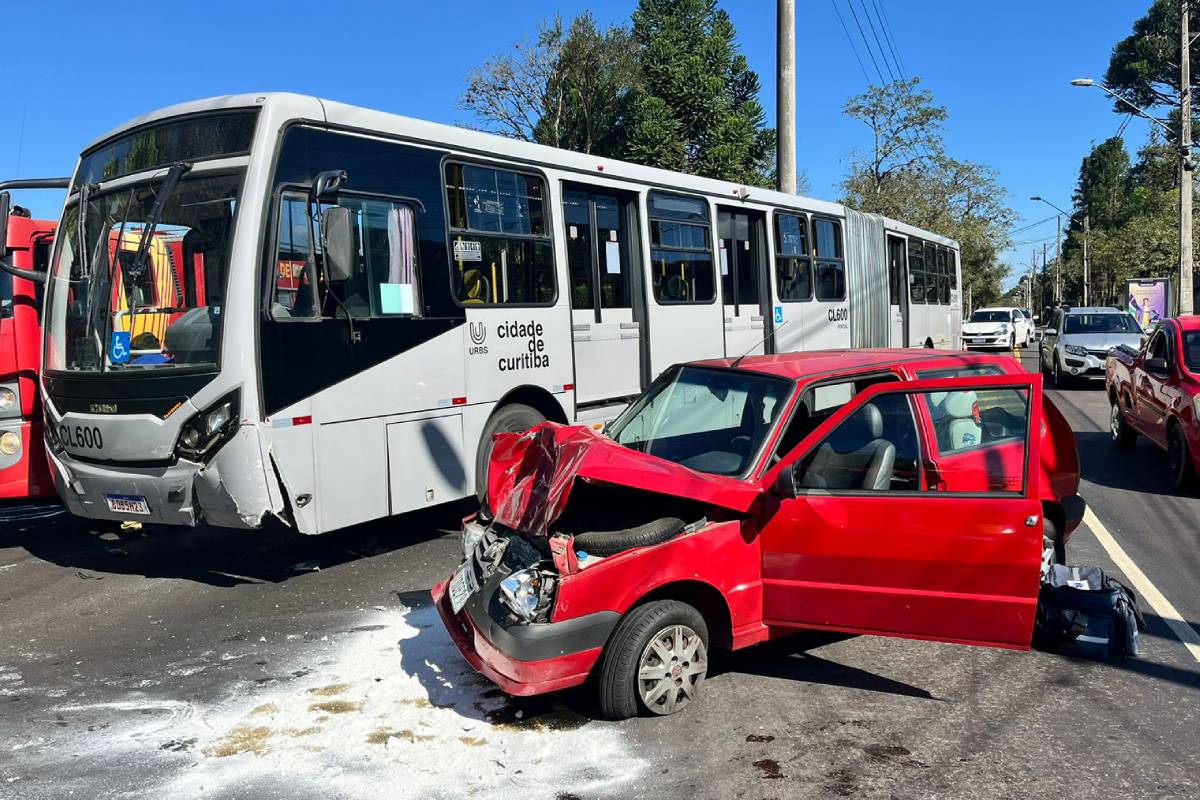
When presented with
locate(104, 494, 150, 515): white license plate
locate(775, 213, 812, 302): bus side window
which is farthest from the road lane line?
locate(104, 494, 150, 515): white license plate

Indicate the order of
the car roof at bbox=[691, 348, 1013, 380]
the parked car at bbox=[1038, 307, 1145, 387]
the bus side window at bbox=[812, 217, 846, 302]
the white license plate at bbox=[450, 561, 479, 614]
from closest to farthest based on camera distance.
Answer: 1. the white license plate at bbox=[450, 561, 479, 614]
2. the car roof at bbox=[691, 348, 1013, 380]
3. the bus side window at bbox=[812, 217, 846, 302]
4. the parked car at bbox=[1038, 307, 1145, 387]

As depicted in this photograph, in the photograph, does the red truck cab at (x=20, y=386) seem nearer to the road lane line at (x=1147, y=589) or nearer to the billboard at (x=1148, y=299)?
the road lane line at (x=1147, y=589)

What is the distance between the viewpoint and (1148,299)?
113ft

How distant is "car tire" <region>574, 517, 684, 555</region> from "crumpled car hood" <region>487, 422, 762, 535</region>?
0.17 metres

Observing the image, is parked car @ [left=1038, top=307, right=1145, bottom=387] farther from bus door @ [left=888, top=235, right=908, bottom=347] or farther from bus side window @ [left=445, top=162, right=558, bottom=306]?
bus side window @ [left=445, top=162, right=558, bottom=306]

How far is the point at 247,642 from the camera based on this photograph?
5633 millimetres

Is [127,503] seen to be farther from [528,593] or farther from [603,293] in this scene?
[603,293]

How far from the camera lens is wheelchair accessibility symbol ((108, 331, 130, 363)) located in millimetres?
6332

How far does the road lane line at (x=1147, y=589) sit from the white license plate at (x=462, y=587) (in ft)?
12.6

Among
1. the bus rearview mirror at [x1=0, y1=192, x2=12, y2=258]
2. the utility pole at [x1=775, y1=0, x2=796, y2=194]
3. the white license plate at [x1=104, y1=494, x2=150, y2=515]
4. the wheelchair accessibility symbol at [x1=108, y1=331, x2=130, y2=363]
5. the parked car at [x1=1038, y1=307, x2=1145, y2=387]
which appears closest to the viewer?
the white license plate at [x1=104, y1=494, x2=150, y2=515]

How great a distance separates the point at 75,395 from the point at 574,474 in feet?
14.2

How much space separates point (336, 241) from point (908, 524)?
4.11 m

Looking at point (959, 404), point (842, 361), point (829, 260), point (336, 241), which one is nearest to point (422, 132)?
point (336, 241)

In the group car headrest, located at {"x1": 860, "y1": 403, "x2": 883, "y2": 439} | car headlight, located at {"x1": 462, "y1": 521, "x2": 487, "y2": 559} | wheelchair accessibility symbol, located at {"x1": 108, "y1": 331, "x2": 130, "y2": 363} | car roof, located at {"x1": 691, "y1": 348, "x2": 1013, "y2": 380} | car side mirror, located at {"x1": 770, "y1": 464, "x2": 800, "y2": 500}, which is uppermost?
wheelchair accessibility symbol, located at {"x1": 108, "y1": 331, "x2": 130, "y2": 363}
